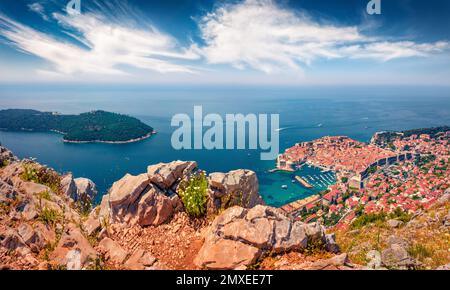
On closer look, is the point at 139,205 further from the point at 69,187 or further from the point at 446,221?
the point at 446,221

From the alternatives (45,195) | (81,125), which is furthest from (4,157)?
(81,125)

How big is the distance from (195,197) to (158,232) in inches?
27.8

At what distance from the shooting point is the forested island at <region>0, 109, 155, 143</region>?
159ft

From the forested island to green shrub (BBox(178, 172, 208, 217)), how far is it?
51.0 m

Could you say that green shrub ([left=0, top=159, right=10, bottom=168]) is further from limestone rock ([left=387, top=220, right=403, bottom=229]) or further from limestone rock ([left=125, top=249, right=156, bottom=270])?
limestone rock ([left=387, top=220, right=403, bottom=229])

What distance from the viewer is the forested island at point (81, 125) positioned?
48312 mm

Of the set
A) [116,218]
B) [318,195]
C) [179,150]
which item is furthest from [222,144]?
[116,218]

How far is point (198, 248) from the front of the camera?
3410mm

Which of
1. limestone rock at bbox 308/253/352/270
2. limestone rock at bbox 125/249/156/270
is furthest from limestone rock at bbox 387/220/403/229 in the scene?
limestone rock at bbox 125/249/156/270

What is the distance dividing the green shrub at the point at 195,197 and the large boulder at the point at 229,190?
124 mm

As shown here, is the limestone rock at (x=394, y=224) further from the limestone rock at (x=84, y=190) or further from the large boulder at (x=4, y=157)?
the large boulder at (x=4, y=157)

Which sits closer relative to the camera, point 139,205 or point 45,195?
point 139,205

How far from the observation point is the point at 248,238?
3170 mm
